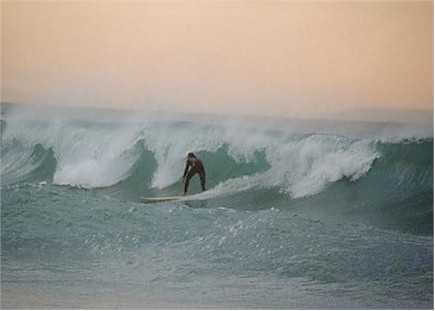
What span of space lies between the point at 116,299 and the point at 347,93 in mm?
1421

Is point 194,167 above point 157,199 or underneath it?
above

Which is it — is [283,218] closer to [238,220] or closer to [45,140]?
[238,220]

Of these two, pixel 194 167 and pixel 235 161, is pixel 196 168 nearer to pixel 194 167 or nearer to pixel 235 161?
pixel 194 167

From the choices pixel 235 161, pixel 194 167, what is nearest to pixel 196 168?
pixel 194 167

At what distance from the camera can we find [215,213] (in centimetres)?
295

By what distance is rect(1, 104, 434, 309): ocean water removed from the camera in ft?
9.50

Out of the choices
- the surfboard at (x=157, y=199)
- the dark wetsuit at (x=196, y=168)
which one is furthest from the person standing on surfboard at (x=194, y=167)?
the surfboard at (x=157, y=199)

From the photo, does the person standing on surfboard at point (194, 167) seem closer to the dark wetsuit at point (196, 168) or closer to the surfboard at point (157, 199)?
the dark wetsuit at point (196, 168)

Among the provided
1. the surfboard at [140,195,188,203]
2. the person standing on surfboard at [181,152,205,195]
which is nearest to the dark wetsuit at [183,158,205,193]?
the person standing on surfboard at [181,152,205,195]

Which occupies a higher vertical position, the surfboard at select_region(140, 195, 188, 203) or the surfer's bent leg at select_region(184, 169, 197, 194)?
the surfer's bent leg at select_region(184, 169, 197, 194)

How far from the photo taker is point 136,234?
2930 mm

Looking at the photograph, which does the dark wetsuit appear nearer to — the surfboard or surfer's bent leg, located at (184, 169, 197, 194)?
surfer's bent leg, located at (184, 169, 197, 194)

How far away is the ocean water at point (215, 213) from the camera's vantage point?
290 centimetres

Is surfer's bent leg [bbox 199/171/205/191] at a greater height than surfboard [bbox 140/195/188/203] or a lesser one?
greater
